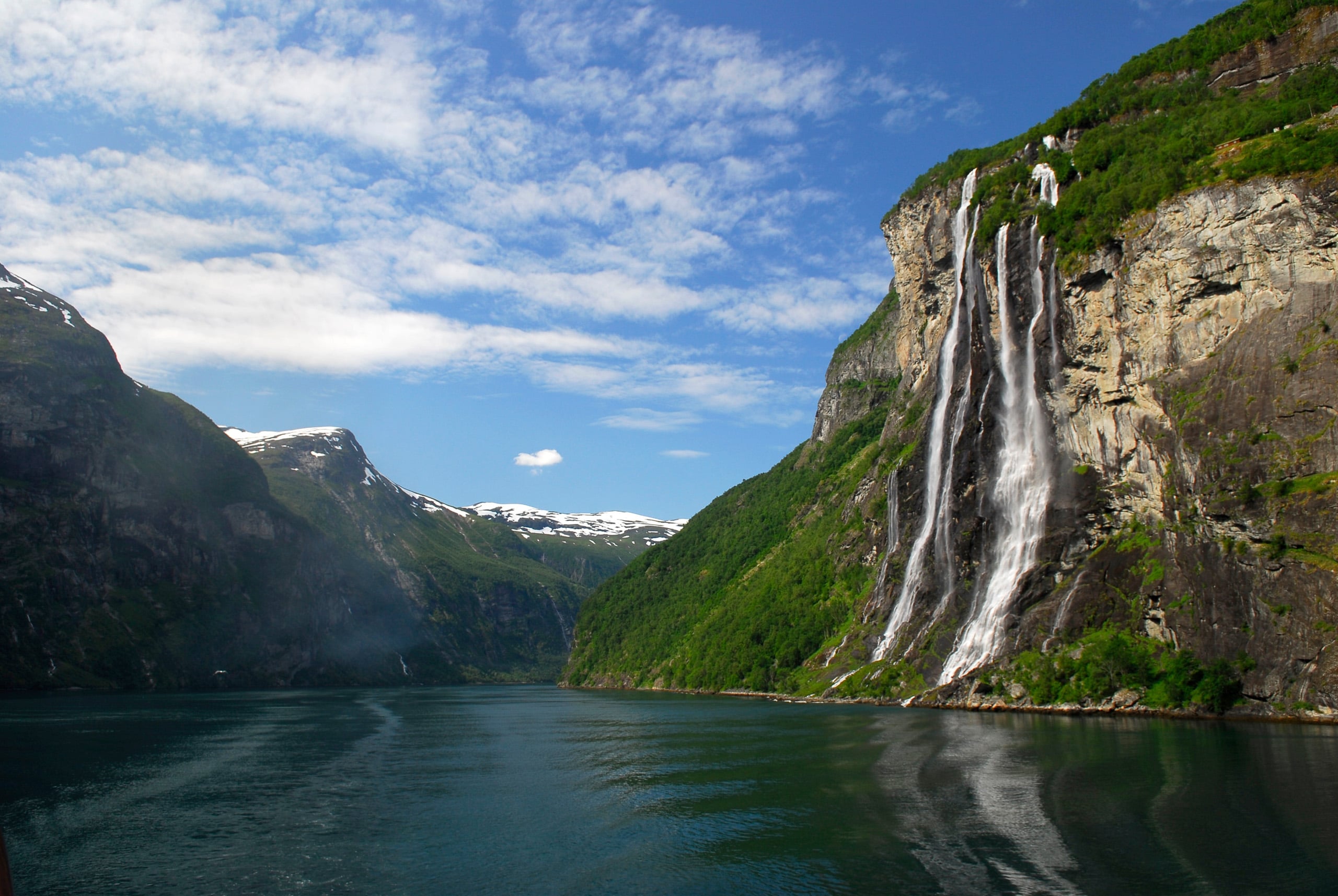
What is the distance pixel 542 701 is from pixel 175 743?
240ft

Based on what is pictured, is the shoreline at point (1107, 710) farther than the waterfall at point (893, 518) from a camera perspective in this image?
No

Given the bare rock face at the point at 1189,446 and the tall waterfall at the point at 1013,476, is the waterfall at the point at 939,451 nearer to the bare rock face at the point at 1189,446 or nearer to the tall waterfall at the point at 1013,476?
the bare rock face at the point at 1189,446

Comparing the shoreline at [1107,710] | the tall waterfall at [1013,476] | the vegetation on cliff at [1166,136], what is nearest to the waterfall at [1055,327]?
the tall waterfall at [1013,476]

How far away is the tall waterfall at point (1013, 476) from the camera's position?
218ft

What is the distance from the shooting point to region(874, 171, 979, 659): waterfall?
78312 mm

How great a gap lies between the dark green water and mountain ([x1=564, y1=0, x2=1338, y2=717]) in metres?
8.32

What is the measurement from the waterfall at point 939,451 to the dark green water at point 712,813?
23.8 meters

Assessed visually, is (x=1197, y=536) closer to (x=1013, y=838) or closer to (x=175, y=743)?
(x=1013, y=838)

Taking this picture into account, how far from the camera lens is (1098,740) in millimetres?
41594

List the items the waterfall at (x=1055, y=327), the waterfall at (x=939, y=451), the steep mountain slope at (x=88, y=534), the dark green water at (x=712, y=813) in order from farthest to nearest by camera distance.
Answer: the steep mountain slope at (x=88, y=534) < the waterfall at (x=939, y=451) < the waterfall at (x=1055, y=327) < the dark green water at (x=712, y=813)

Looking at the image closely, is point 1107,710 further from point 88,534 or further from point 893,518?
point 88,534

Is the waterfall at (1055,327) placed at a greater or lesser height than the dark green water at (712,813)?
greater

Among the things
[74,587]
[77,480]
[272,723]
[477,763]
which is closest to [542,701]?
[272,723]

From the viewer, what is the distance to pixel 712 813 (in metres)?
30.1
